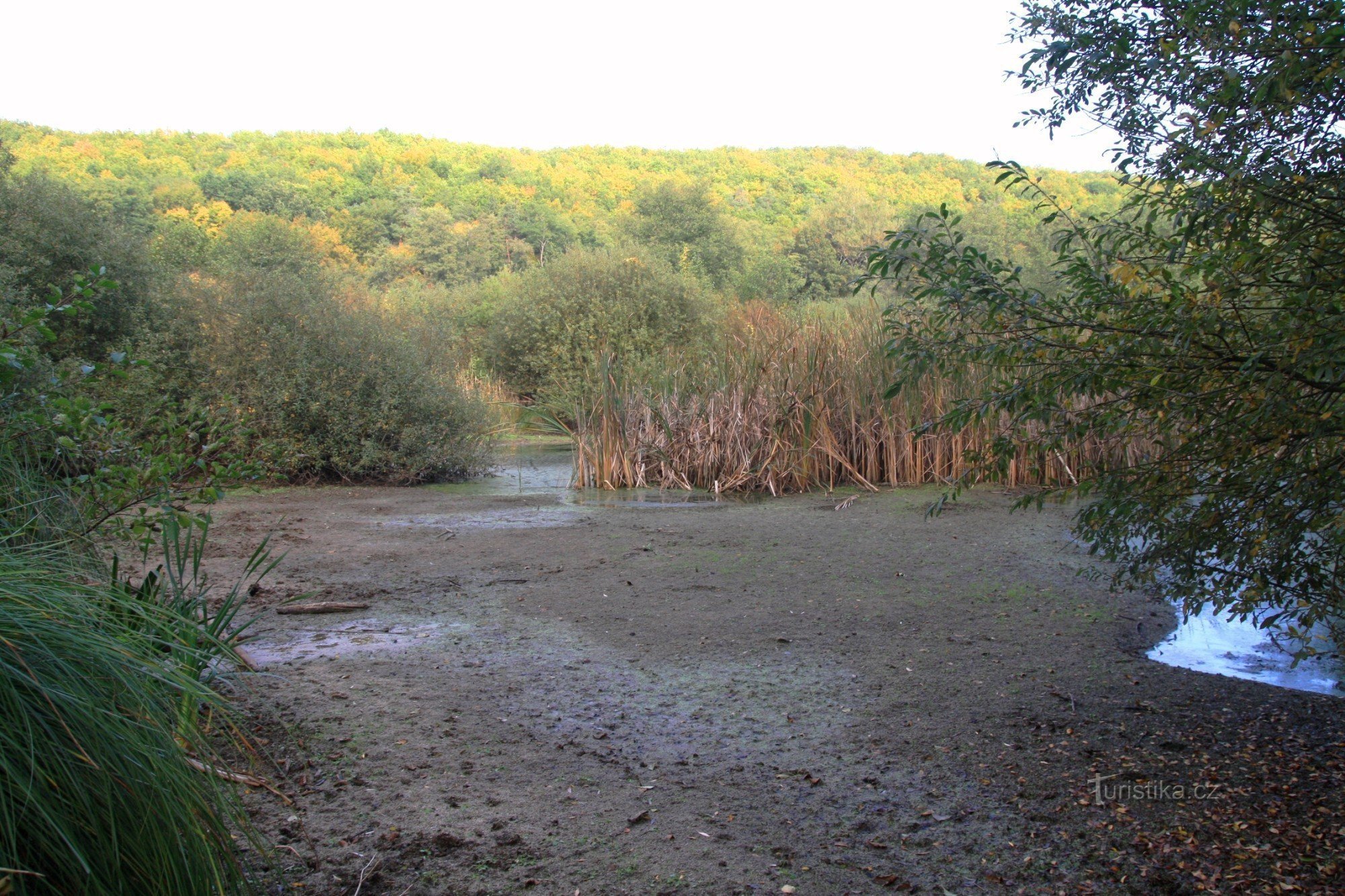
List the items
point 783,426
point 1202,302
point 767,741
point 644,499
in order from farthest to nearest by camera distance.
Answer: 1. point 783,426
2. point 644,499
3. point 767,741
4. point 1202,302

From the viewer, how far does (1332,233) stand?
2.48 m

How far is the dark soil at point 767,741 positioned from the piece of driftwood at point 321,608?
0.36 feet

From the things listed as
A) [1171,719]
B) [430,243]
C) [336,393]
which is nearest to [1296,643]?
[1171,719]

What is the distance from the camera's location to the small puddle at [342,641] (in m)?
4.11

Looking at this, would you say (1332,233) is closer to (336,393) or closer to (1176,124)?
(1176,124)

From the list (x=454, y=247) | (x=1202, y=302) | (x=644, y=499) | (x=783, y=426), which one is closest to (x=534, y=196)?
(x=454, y=247)

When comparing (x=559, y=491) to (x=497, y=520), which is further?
(x=559, y=491)

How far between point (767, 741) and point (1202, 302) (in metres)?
1.88

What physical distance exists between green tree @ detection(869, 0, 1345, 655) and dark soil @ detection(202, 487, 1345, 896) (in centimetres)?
56

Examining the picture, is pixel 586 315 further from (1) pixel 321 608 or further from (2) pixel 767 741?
A: (2) pixel 767 741

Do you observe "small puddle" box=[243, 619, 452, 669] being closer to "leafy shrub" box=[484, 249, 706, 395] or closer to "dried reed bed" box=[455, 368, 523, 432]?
"dried reed bed" box=[455, 368, 523, 432]

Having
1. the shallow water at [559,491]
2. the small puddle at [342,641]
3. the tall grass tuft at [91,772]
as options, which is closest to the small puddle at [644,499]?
the shallow water at [559,491]

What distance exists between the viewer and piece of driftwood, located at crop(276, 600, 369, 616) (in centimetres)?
482

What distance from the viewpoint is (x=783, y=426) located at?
32.5ft
